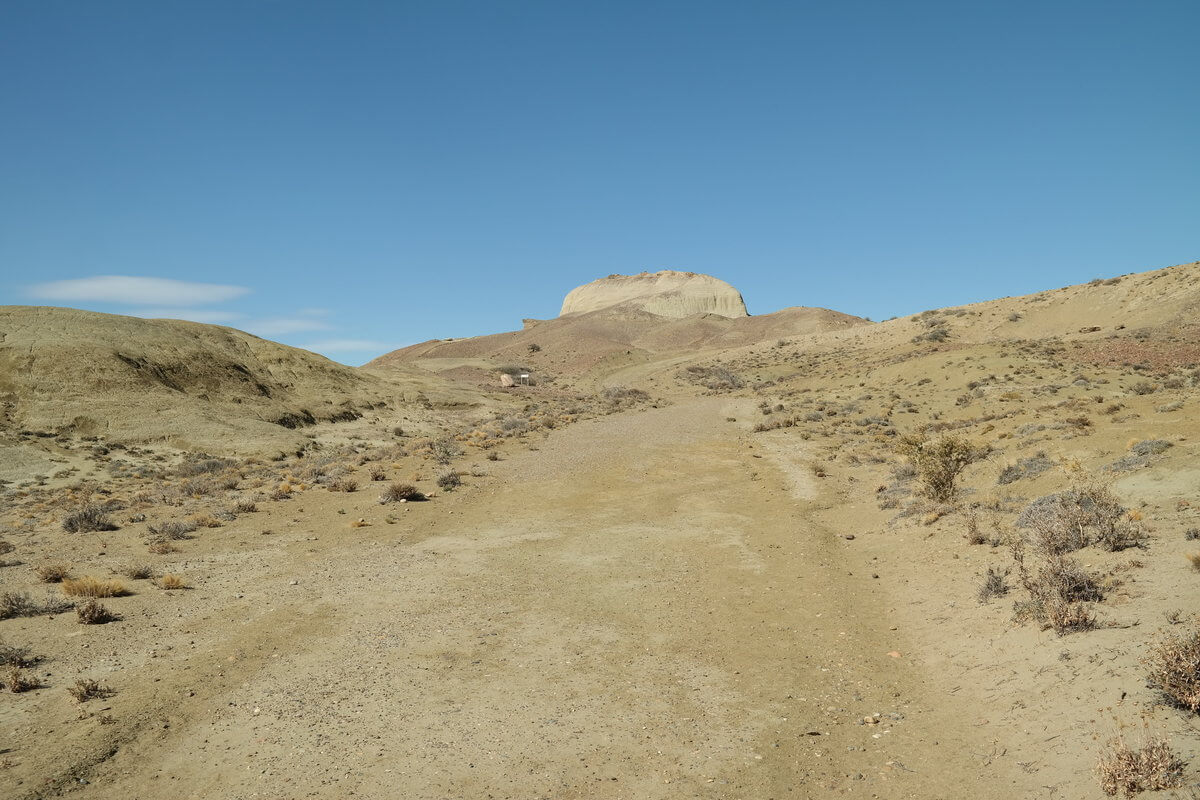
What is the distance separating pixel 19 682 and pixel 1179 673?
13651 millimetres

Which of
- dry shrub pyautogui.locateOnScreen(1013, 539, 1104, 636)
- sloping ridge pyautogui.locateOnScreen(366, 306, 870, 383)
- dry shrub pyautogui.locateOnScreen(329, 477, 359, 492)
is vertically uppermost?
sloping ridge pyautogui.locateOnScreen(366, 306, 870, 383)

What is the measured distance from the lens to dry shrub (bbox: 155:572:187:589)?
1265 centimetres

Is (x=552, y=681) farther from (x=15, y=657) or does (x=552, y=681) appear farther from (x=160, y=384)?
(x=160, y=384)

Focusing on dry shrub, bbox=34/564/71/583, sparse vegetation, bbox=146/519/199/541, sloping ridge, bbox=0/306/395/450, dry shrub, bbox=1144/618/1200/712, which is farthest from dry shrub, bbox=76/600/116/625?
sloping ridge, bbox=0/306/395/450

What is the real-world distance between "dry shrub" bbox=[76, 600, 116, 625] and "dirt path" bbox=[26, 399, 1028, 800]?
1.45m

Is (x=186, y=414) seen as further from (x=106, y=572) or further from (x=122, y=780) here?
(x=122, y=780)

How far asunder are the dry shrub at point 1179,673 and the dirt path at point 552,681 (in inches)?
66.4

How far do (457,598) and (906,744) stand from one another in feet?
27.2

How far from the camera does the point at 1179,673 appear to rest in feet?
19.8

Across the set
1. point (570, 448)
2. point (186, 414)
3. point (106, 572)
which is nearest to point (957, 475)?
point (570, 448)

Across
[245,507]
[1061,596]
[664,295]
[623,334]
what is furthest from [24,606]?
[664,295]

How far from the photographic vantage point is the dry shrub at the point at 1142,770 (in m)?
5.07

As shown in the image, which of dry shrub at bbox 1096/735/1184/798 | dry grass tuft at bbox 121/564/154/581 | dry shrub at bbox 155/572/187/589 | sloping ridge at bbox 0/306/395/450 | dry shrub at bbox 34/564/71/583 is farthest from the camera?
sloping ridge at bbox 0/306/395/450

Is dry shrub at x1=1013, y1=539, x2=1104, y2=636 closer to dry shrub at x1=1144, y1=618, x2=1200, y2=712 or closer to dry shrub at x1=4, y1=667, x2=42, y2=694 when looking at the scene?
dry shrub at x1=1144, y1=618, x2=1200, y2=712
